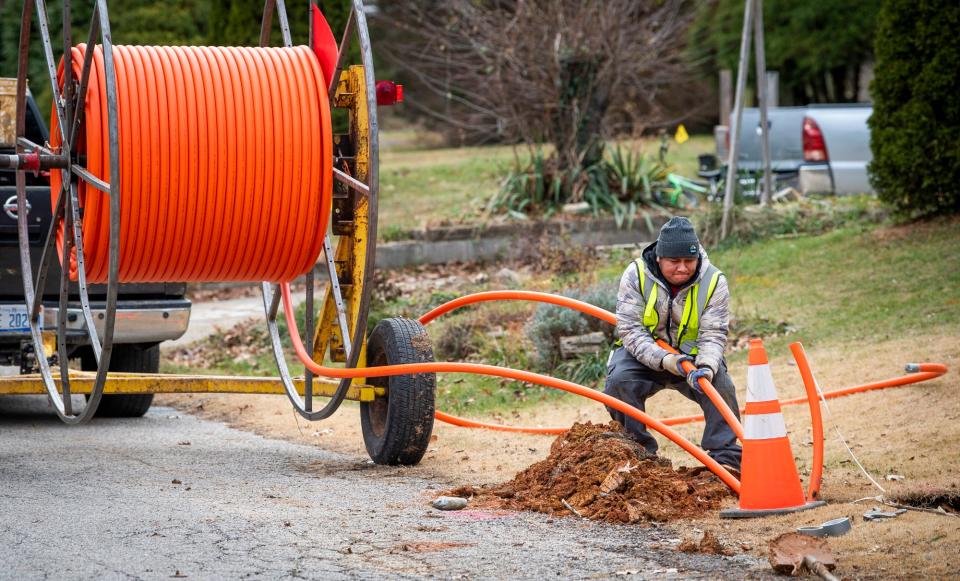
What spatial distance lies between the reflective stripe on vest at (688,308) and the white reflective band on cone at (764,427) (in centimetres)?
93

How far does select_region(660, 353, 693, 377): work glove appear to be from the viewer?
6.92 m

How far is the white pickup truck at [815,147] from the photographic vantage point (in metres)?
16.6

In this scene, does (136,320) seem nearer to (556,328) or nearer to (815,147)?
(556,328)

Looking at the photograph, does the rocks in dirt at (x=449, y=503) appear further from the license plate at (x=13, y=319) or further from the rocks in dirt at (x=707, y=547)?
the license plate at (x=13, y=319)

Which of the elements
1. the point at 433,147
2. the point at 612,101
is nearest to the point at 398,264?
the point at 612,101

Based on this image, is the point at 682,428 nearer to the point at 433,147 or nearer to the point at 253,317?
the point at 253,317

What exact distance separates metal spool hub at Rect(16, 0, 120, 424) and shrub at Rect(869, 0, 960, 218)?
27.9ft

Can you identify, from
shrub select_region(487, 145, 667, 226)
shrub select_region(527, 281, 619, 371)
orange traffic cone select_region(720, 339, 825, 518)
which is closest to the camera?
orange traffic cone select_region(720, 339, 825, 518)

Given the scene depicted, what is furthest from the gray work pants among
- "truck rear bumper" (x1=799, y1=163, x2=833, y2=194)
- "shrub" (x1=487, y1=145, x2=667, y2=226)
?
"truck rear bumper" (x1=799, y1=163, x2=833, y2=194)

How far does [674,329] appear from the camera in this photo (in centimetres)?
725

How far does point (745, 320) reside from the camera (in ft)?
37.3

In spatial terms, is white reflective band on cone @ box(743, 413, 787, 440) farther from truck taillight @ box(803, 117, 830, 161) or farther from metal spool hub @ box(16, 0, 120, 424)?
truck taillight @ box(803, 117, 830, 161)

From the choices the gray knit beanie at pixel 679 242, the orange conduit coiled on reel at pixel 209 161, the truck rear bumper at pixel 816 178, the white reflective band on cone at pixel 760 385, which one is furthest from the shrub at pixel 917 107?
the orange conduit coiled on reel at pixel 209 161

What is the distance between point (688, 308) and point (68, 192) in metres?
3.57
